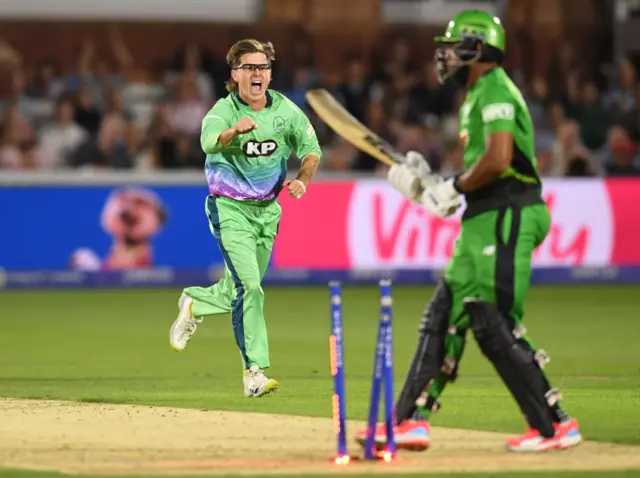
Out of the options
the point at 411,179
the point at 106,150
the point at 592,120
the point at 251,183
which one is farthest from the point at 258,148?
the point at 592,120

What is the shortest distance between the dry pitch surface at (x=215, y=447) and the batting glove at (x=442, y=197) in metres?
1.25

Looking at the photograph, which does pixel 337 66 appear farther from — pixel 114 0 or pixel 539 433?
pixel 539 433

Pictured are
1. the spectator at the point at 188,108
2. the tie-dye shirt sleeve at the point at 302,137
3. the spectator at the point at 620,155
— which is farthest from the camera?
the spectator at the point at 188,108

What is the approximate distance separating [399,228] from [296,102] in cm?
334

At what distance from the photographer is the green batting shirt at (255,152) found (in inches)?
397


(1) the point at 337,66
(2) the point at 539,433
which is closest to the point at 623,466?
(2) the point at 539,433

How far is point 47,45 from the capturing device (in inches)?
907

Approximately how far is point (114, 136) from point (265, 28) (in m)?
4.29

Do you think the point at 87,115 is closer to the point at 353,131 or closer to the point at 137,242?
the point at 137,242

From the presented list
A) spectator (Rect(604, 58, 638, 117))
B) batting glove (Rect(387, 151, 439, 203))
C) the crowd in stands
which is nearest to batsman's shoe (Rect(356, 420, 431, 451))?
batting glove (Rect(387, 151, 439, 203))

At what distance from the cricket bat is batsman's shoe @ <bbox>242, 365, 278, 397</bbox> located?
2.22 meters

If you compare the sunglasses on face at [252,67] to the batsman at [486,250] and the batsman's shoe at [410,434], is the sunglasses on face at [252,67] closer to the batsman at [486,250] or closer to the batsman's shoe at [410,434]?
the batsman at [486,250]

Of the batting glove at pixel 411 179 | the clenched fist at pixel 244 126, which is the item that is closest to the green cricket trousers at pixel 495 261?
the batting glove at pixel 411 179

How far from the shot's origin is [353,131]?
8195 mm
